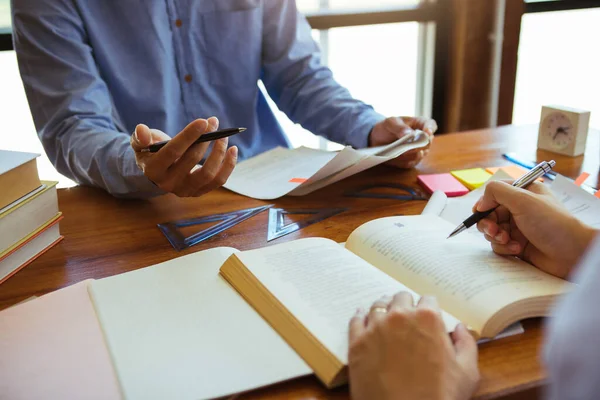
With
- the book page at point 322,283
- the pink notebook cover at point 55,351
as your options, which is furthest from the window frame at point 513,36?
the pink notebook cover at point 55,351

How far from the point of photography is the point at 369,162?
42.6 inches

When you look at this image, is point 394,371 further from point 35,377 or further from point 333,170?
point 333,170

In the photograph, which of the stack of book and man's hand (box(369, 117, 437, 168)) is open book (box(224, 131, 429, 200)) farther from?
the stack of book

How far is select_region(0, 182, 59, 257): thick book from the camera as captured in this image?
0.80m

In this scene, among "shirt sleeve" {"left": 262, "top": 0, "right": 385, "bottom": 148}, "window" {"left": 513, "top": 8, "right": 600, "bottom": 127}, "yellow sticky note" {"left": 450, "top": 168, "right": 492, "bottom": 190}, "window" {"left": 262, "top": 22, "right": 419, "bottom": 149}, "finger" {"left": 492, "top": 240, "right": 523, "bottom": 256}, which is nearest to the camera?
"finger" {"left": 492, "top": 240, "right": 523, "bottom": 256}

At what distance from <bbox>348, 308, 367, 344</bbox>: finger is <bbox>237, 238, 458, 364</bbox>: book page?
0.01 metres

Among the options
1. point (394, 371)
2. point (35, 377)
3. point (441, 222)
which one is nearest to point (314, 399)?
point (394, 371)

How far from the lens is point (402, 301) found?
1.94ft

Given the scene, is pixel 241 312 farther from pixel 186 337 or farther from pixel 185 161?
pixel 185 161

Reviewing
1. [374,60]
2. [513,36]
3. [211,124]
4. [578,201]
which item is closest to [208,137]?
[211,124]

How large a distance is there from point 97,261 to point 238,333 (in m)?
0.34

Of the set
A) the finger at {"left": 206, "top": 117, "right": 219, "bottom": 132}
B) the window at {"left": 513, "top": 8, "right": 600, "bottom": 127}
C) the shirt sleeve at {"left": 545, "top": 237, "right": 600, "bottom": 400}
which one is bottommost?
the window at {"left": 513, "top": 8, "right": 600, "bottom": 127}

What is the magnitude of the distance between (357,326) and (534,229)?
293mm

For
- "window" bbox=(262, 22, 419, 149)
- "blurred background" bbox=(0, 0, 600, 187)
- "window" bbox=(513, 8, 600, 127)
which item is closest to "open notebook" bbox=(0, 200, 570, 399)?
"blurred background" bbox=(0, 0, 600, 187)
